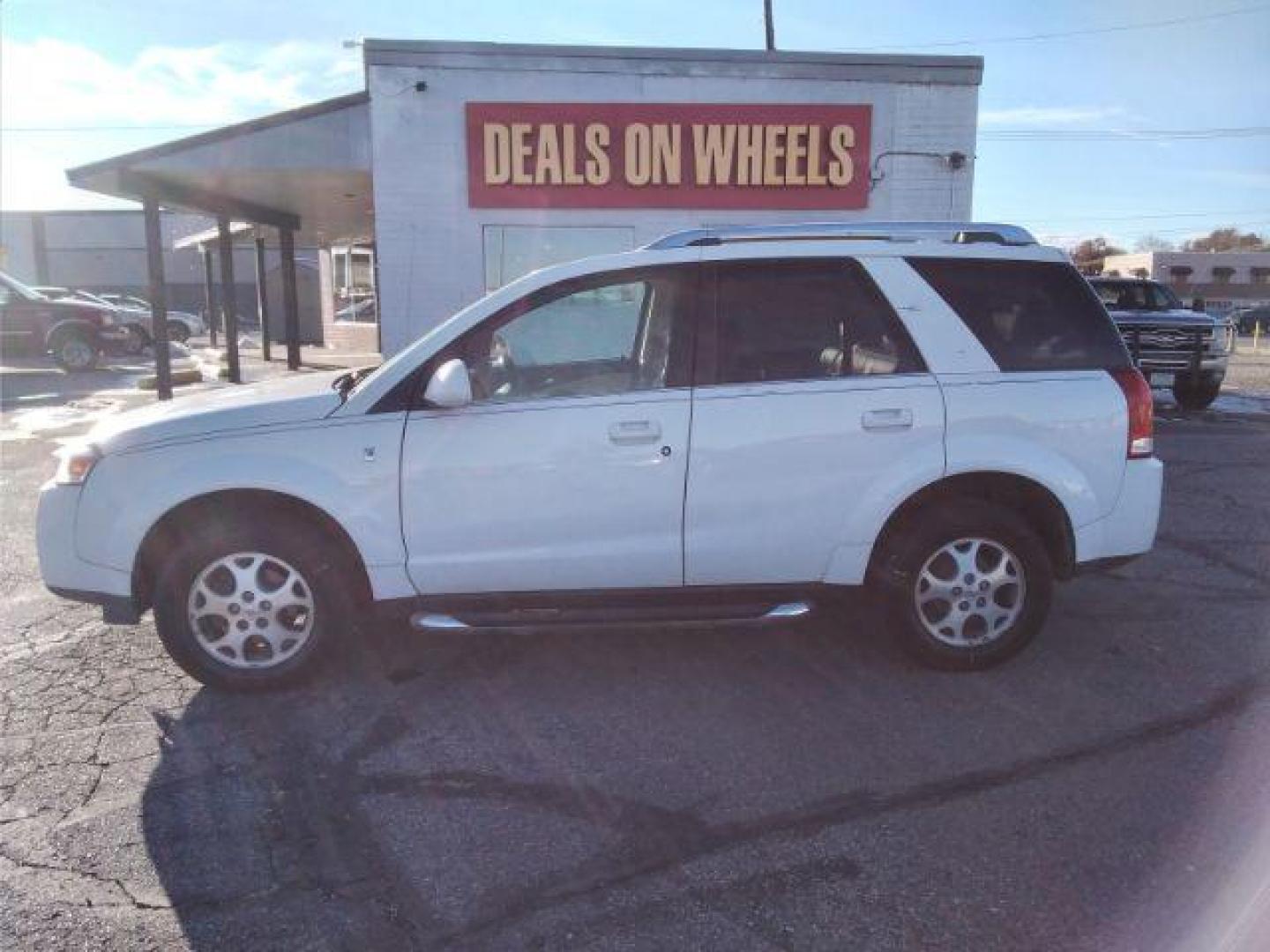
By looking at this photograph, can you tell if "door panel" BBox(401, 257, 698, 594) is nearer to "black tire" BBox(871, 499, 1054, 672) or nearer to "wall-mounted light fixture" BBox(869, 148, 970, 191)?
"black tire" BBox(871, 499, 1054, 672)

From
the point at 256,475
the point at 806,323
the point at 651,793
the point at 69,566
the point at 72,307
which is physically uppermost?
the point at 806,323

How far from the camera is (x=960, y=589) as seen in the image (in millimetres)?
4254

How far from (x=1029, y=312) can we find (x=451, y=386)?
2534 mm

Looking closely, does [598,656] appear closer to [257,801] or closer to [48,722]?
[257,801]

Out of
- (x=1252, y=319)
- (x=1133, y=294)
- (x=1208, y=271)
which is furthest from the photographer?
(x=1208, y=271)

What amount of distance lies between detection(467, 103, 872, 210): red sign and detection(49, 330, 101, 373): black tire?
1217 centimetres

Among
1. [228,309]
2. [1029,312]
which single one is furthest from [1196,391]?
[228,309]

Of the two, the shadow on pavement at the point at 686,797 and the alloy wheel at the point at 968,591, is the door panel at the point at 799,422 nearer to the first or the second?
the alloy wheel at the point at 968,591

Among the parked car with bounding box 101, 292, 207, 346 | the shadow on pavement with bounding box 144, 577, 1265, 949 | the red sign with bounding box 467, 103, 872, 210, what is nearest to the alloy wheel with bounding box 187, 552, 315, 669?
the shadow on pavement with bounding box 144, 577, 1265, 949

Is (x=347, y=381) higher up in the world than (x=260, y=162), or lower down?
lower down

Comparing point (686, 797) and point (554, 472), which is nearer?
point (686, 797)

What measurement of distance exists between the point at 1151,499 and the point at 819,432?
5.17 ft

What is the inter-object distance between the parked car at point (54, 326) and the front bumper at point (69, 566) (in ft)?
58.7

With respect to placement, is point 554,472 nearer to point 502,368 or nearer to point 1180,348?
point 502,368
